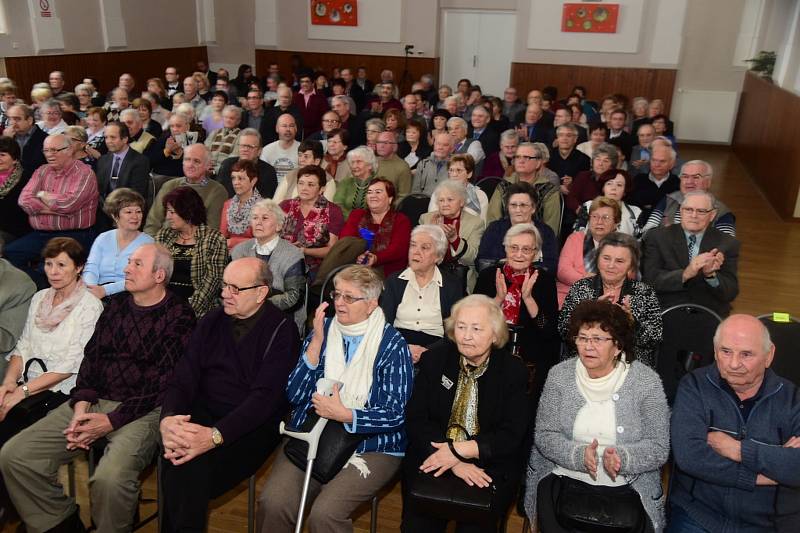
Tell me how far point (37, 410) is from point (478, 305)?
1962 millimetres

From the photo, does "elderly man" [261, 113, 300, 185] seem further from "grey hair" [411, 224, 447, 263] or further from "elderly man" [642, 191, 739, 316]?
"elderly man" [642, 191, 739, 316]

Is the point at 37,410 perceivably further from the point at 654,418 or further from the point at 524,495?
the point at 654,418

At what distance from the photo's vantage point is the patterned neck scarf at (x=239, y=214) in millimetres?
4527

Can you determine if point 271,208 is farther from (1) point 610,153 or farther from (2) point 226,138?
(2) point 226,138

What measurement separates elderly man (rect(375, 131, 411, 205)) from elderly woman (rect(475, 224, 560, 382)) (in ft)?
8.03

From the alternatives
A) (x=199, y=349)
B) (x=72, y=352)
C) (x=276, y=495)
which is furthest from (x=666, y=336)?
(x=72, y=352)

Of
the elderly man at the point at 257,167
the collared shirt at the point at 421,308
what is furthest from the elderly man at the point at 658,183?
the elderly man at the point at 257,167

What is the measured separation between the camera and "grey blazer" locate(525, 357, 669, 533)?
93.7 inches

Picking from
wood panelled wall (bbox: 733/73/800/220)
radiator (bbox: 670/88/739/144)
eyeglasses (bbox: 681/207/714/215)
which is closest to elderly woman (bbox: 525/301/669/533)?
eyeglasses (bbox: 681/207/714/215)

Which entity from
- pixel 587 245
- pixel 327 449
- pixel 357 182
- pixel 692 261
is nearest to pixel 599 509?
pixel 327 449

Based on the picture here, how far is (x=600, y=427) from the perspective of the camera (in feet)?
8.04

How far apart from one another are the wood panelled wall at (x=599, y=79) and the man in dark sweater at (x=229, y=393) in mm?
11809

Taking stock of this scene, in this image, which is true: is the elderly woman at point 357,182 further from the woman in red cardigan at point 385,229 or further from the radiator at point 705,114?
the radiator at point 705,114

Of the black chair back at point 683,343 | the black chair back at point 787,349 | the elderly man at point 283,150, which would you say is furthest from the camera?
the elderly man at point 283,150
